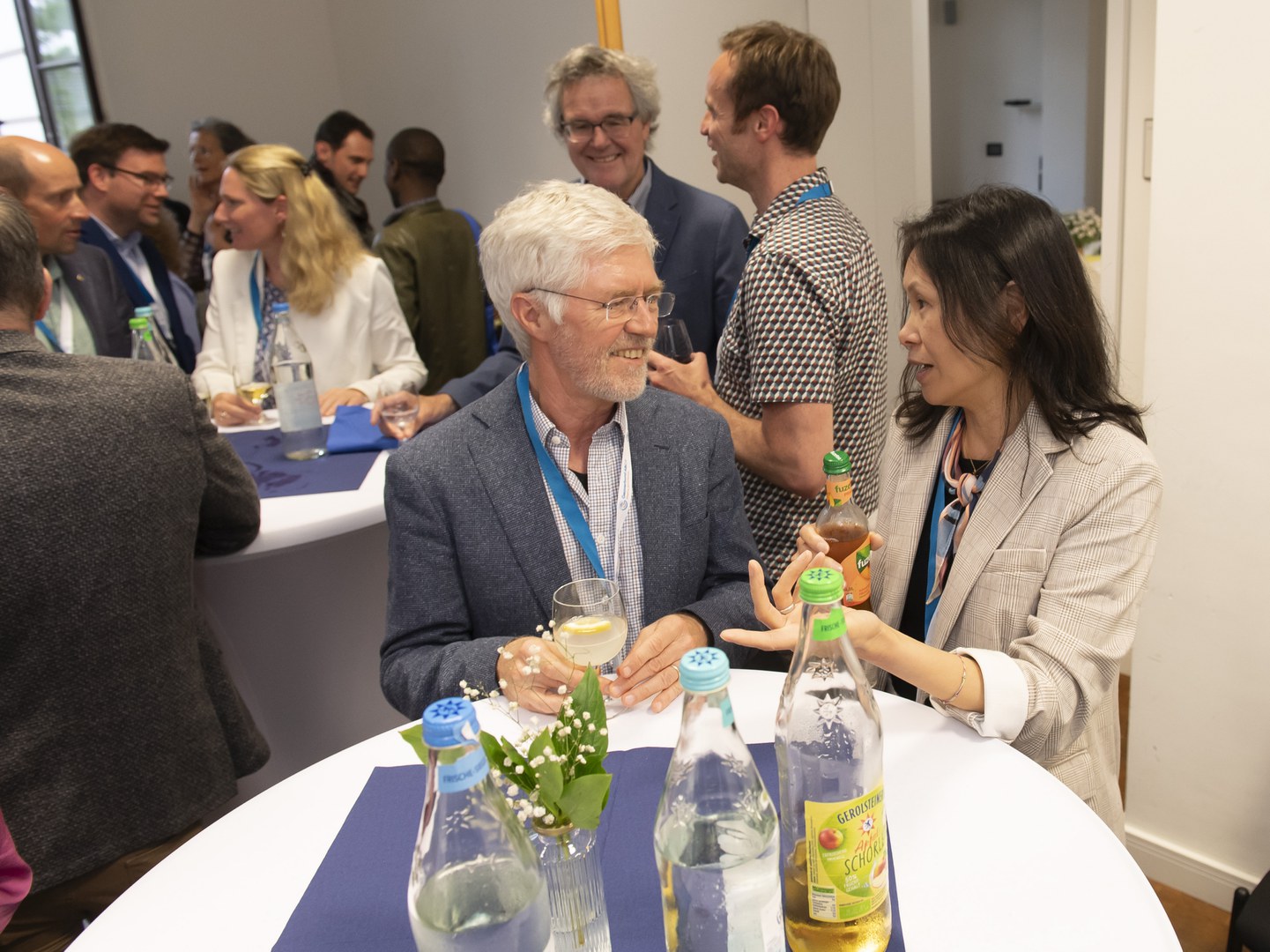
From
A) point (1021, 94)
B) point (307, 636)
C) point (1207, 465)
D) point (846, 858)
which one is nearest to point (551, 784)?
point (846, 858)

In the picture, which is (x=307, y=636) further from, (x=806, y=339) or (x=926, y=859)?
(x=926, y=859)

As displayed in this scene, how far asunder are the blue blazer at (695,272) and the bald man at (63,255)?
3.87 ft

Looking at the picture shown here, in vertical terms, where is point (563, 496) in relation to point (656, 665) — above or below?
above

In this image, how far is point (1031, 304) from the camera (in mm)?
1519

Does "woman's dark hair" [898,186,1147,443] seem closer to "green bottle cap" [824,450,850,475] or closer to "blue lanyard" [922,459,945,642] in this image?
"blue lanyard" [922,459,945,642]

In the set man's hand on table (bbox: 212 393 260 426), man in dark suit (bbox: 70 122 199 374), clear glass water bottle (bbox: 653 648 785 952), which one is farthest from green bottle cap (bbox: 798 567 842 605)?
man in dark suit (bbox: 70 122 199 374)

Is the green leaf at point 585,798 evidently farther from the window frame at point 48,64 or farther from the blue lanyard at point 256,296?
the window frame at point 48,64

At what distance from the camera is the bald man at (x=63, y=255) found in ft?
9.86

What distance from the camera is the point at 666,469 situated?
69.2 inches

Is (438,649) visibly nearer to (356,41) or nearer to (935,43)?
(356,41)

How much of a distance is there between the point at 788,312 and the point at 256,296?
1.93 m

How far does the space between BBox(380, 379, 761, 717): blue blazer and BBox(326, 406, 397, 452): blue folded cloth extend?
1039 millimetres

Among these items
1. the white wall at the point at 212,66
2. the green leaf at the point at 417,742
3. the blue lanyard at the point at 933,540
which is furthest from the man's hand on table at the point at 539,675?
the white wall at the point at 212,66

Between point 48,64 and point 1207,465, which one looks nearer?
point 1207,465
